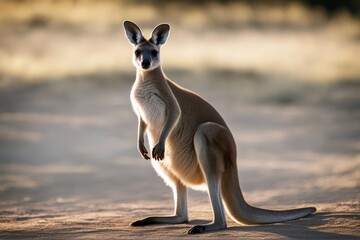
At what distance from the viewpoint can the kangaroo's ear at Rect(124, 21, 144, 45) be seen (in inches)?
410

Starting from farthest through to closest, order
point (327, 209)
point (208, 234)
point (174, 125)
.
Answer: point (327, 209), point (174, 125), point (208, 234)

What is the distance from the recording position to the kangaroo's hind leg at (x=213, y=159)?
31.9 ft

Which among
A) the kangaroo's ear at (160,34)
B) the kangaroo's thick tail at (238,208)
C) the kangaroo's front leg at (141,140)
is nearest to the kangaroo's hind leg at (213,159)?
the kangaroo's thick tail at (238,208)

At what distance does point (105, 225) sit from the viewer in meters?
10.6

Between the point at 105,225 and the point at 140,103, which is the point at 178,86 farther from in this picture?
the point at 105,225

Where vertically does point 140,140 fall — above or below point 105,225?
above

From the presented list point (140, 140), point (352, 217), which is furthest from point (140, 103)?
point (352, 217)

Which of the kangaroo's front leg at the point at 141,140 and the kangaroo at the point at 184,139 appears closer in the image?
the kangaroo at the point at 184,139

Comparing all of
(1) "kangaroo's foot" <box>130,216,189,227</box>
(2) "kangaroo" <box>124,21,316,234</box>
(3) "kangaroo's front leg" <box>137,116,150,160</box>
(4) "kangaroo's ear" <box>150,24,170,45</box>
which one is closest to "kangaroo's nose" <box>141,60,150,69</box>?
(2) "kangaroo" <box>124,21,316,234</box>

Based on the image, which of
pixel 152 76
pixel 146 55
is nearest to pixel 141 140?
pixel 152 76

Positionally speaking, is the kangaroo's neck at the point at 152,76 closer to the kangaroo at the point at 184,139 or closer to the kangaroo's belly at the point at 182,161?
the kangaroo at the point at 184,139

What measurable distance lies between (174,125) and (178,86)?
31.2 inches

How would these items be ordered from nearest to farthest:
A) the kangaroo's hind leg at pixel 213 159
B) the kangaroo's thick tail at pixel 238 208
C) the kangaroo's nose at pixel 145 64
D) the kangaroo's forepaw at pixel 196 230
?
the kangaroo's forepaw at pixel 196 230 → the kangaroo's hind leg at pixel 213 159 → the kangaroo's nose at pixel 145 64 → the kangaroo's thick tail at pixel 238 208

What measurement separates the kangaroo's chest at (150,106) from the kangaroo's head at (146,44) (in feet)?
1.09
